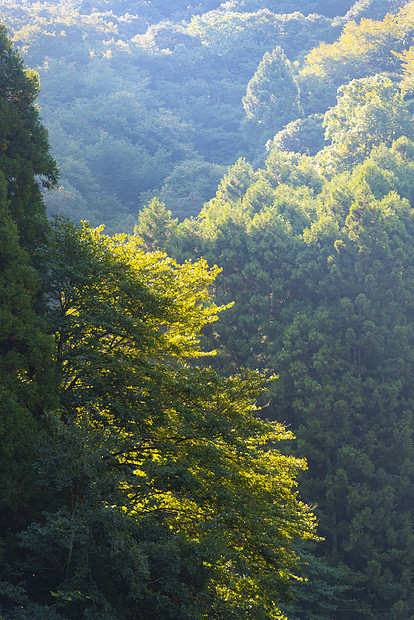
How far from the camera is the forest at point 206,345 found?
743 cm

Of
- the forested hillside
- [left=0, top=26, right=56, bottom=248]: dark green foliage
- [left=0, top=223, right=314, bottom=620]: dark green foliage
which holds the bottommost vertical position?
[left=0, top=223, right=314, bottom=620]: dark green foliage

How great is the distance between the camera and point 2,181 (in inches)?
373

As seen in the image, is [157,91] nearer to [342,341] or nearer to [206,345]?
[206,345]

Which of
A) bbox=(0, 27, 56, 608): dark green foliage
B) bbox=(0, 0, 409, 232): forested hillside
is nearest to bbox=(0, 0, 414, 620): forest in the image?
bbox=(0, 27, 56, 608): dark green foliage

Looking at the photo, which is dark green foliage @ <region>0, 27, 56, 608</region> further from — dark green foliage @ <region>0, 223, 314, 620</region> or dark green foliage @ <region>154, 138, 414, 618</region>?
dark green foliage @ <region>154, 138, 414, 618</region>

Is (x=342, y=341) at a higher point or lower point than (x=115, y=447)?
higher

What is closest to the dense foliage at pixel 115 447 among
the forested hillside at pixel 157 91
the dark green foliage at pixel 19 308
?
the dark green foliage at pixel 19 308

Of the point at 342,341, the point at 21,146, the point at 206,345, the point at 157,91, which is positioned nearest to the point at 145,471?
the point at 21,146

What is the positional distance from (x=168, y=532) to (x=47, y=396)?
8.46 feet

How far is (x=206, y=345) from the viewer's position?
21016mm

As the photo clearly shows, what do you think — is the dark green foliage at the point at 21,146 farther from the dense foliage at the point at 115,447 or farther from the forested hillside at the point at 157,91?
the forested hillside at the point at 157,91

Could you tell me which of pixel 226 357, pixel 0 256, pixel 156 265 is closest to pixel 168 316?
pixel 156 265

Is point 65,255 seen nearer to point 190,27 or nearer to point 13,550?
point 13,550

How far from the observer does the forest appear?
7434 mm
